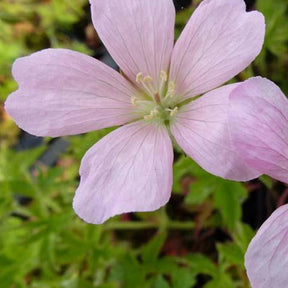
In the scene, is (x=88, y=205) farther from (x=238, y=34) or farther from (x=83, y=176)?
(x=238, y=34)

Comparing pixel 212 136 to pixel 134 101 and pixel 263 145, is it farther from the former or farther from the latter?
pixel 134 101

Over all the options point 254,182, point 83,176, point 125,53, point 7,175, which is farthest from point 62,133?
point 254,182

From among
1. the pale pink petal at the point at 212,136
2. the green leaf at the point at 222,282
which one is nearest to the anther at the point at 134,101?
the pale pink petal at the point at 212,136

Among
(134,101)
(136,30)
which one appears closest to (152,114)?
(134,101)

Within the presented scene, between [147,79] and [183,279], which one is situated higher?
[147,79]

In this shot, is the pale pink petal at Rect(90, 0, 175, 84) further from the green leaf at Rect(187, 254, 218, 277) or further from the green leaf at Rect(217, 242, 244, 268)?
the green leaf at Rect(187, 254, 218, 277)
